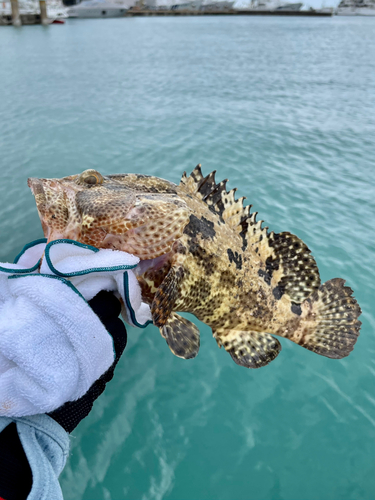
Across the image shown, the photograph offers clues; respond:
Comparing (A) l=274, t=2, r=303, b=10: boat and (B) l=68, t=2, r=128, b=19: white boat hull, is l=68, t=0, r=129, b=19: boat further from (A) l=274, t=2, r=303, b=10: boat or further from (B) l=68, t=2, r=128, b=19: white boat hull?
(A) l=274, t=2, r=303, b=10: boat

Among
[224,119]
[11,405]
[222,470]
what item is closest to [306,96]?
[224,119]

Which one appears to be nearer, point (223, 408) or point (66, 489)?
point (66, 489)

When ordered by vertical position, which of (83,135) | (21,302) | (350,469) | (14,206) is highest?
(21,302)

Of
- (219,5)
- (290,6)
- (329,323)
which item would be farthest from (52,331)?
(290,6)

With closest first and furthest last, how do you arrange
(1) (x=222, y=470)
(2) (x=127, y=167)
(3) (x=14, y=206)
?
1. (1) (x=222, y=470)
2. (3) (x=14, y=206)
3. (2) (x=127, y=167)

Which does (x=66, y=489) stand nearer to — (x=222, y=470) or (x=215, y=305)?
(x=222, y=470)
